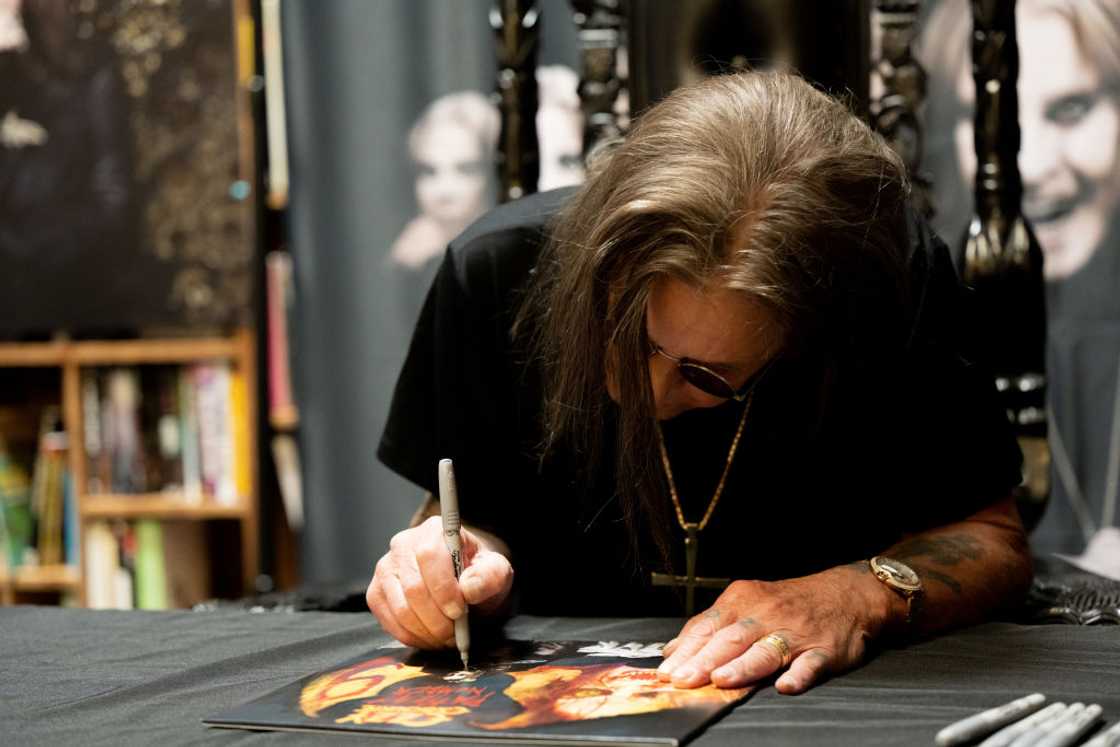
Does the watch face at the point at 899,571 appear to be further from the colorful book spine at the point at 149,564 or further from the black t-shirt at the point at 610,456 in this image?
the colorful book spine at the point at 149,564

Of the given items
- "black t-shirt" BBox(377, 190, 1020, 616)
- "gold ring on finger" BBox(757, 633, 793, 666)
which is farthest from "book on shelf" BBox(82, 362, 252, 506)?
"gold ring on finger" BBox(757, 633, 793, 666)

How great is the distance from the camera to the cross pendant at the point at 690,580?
133 centimetres

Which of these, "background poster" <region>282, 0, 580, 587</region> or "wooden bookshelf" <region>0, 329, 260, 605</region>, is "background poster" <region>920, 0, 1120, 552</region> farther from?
"wooden bookshelf" <region>0, 329, 260, 605</region>

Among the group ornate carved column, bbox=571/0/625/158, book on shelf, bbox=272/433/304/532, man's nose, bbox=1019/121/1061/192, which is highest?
ornate carved column, bbox=571/0/625/158

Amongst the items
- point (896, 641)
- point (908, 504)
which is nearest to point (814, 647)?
point (896, 641)

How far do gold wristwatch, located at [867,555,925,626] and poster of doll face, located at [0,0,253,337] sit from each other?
203 centimetres

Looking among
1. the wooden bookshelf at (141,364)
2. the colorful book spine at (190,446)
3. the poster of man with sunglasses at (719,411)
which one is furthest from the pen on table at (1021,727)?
the colorful book spine at (190,446)

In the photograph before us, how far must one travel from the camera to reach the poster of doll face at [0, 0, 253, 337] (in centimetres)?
287

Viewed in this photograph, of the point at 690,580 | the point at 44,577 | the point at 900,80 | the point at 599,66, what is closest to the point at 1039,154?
the point at 900,80

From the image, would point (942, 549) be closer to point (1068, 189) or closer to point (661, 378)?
point (661, 378)

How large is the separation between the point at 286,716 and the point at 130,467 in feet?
7.35

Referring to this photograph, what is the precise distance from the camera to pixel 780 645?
94 cm

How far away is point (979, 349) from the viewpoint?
180 cm

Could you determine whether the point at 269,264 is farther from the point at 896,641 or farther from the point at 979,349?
the point at 896,641
